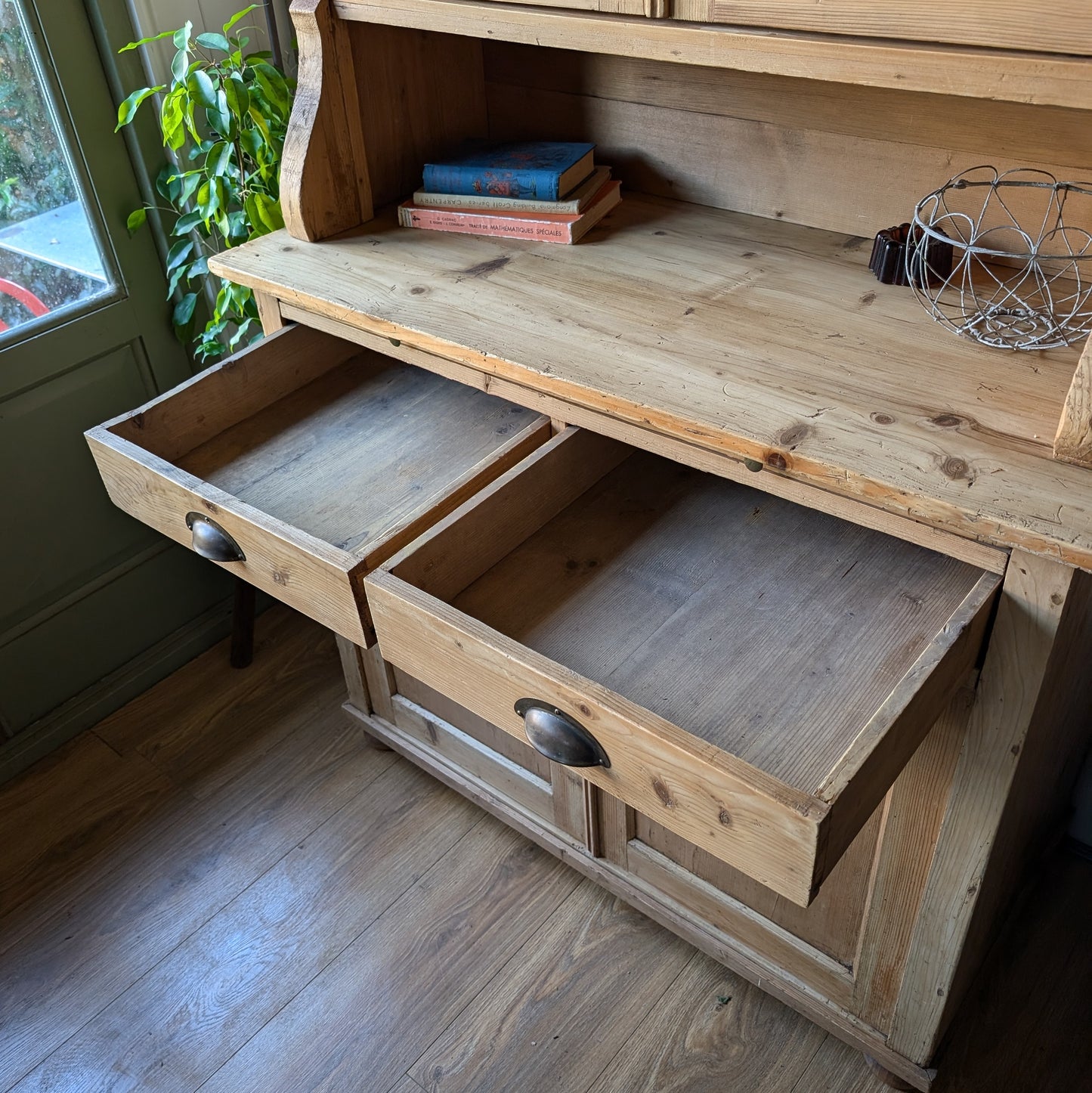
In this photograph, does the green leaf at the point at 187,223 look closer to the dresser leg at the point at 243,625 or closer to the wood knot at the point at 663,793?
the dresser leg at the point at 243,625

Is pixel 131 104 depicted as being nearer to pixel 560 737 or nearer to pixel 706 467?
pixel 706 467

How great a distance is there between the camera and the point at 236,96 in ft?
4.65

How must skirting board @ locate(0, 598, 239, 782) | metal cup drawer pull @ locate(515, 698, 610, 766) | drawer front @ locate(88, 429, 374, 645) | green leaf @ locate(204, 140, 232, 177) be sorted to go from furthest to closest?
skirting board @ locate(0, 598, 239, 782) < green leaf @ locate(204, 140, 232, 177) < drawer front @ locate(88, 429, 374, 645) < metal cup drawer pull @ locate(515, 698, 610, 766)

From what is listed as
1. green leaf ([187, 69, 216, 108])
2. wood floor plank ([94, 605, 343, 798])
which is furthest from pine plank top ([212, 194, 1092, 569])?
wood floor plank ([94, 605, 343, 798])

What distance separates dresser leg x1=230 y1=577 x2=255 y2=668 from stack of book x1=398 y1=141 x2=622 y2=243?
817mm

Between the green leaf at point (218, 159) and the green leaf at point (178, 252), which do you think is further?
the green leaf at point (178, 252)

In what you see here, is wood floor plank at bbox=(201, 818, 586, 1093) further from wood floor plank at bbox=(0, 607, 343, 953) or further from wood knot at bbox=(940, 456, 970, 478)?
wood knot at bbox=(940, 456, 970, 478)

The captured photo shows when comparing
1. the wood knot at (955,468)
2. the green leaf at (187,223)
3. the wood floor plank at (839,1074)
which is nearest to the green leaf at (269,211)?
the green leaf at (187,223)

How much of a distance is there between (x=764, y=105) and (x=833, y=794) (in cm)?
88

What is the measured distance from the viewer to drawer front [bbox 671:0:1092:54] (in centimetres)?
78

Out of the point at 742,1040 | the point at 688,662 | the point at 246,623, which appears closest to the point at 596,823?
the point at 742,1040

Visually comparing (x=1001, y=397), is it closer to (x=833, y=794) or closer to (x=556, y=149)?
(x=833, y=794)

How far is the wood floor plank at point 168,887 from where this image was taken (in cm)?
145

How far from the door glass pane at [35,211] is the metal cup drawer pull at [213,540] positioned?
65 cm
